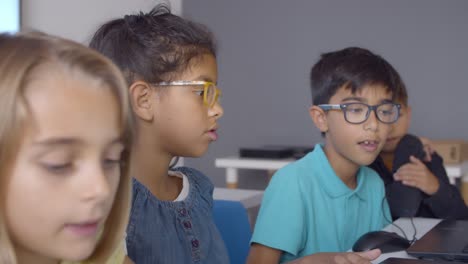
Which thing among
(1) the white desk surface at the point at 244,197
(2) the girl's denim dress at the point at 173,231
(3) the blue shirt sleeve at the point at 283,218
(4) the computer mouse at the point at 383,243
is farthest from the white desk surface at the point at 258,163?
(2) the girl's denim dress at the point at 173,231

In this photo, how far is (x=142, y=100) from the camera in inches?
47.3

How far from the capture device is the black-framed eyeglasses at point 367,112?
63.7 inches

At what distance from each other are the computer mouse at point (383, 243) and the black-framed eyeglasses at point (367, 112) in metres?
0.41

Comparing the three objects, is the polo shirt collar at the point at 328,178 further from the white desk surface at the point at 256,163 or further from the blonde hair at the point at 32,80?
the white desk surface at the point at 256,163

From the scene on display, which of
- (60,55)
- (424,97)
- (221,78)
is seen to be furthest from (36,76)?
(221,78)

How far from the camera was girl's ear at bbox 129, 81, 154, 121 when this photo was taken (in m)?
1.19

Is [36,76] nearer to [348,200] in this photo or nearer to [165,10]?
[165,10]

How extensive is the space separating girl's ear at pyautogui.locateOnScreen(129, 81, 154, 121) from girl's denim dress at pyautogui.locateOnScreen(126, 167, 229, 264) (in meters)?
0.13

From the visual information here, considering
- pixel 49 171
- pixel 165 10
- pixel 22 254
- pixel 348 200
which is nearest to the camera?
pixel 49 171

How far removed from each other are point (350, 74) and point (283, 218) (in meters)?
0.46

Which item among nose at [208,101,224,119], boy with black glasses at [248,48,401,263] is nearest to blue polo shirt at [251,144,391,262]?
boy with black glasses at [248,48,401,263]

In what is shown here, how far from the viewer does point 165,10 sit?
53.2 inches

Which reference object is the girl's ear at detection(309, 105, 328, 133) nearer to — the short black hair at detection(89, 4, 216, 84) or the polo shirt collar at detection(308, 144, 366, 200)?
the polo shirt collar at detection(308, 144, 366, 200)

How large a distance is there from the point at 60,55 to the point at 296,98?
362cm
